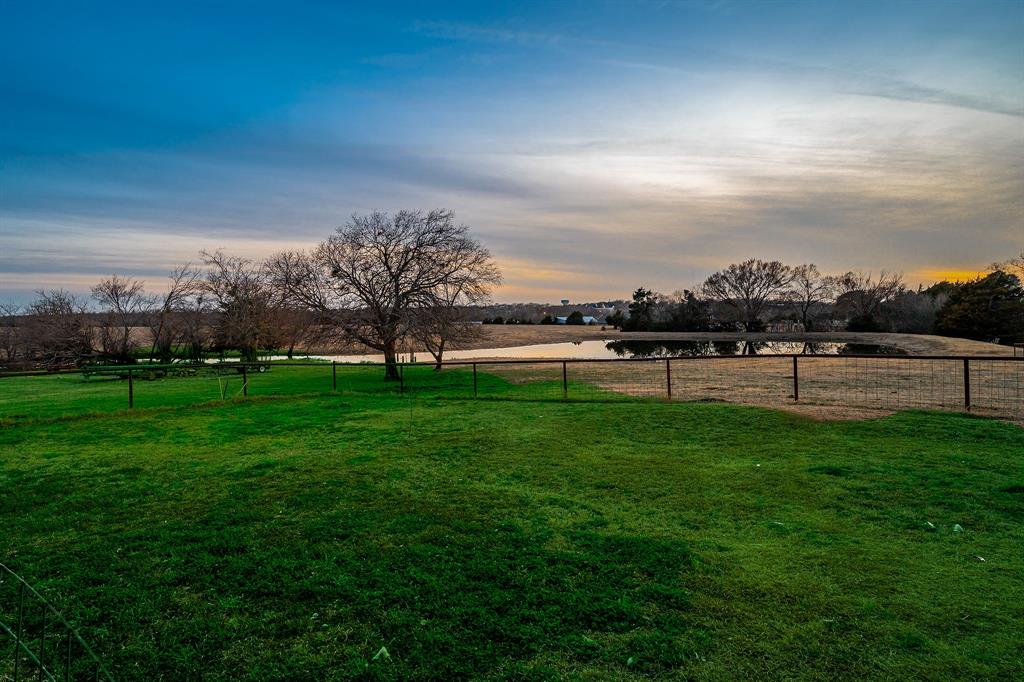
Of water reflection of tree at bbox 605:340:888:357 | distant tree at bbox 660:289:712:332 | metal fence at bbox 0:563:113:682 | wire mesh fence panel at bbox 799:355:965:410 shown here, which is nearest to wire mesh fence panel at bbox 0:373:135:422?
metal fence at bbox 0:563:113:682

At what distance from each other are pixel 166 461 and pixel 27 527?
3092 mm

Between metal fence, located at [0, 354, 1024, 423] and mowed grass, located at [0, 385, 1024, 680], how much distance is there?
5129 mm

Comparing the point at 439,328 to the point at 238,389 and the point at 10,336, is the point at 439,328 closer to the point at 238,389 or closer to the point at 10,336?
the point at 238,389

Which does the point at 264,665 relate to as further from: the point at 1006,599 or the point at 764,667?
the point at 1006,599

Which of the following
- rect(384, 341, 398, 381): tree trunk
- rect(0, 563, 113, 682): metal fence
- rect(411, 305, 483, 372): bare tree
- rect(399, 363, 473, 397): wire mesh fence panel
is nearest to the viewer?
rect(0, 563, 113, 682): metal fence

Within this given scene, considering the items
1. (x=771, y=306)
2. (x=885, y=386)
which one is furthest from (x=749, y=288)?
(x=885, y=386)

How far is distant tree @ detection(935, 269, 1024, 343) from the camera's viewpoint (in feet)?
150

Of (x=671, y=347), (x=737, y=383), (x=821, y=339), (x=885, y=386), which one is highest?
(x=821, y=339)

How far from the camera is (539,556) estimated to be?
5062 mm

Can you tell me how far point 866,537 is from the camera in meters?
5.46

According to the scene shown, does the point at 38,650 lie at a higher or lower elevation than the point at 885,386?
higher

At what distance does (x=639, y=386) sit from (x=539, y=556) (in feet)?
51.0

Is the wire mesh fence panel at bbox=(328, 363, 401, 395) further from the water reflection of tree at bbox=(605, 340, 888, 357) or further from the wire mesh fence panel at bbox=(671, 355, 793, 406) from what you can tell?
the water reflection of tree at bbox=(605, 340, 888, 357)

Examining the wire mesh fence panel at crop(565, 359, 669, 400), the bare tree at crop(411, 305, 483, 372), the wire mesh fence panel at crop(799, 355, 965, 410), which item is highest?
the bare tree at crop(411, 305, 483, 372)
